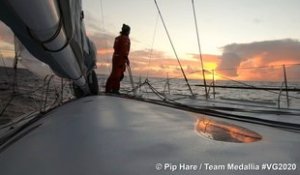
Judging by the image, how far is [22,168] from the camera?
1162 mm

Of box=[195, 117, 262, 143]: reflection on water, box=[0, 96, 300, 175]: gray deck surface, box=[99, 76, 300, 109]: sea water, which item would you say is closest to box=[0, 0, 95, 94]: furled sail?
box=[0, 96, 300, 175]: gray deck surface

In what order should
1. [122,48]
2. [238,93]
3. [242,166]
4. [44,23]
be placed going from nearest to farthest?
[242,166] < [44,23] < [122,48] < [238,93]

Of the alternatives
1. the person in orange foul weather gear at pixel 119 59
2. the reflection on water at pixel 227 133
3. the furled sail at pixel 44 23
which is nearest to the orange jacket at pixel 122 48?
the person in orange foul weather gear at pixel 119 59

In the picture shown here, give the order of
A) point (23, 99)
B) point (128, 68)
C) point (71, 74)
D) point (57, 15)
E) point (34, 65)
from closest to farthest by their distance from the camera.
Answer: point (57, 15)
point (71, 74)
point (34, 65)
point (128, 68)
point (23, 99)

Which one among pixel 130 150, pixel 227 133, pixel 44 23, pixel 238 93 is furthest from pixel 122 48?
pixel 238 93

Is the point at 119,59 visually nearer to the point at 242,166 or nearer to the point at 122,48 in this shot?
the point at 122,48

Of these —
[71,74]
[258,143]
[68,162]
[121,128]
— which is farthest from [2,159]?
[71,74]

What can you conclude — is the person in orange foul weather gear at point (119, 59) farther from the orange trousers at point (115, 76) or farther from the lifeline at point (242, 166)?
the lifeline at point (242, 166)

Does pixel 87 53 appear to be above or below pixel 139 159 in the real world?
above

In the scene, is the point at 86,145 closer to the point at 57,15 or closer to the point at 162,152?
the point at 162,152

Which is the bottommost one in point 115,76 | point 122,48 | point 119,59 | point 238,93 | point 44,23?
point 238,93

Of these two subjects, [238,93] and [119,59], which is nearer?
[119,59]

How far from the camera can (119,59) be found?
5426mm

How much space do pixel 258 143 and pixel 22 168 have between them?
1.01m
